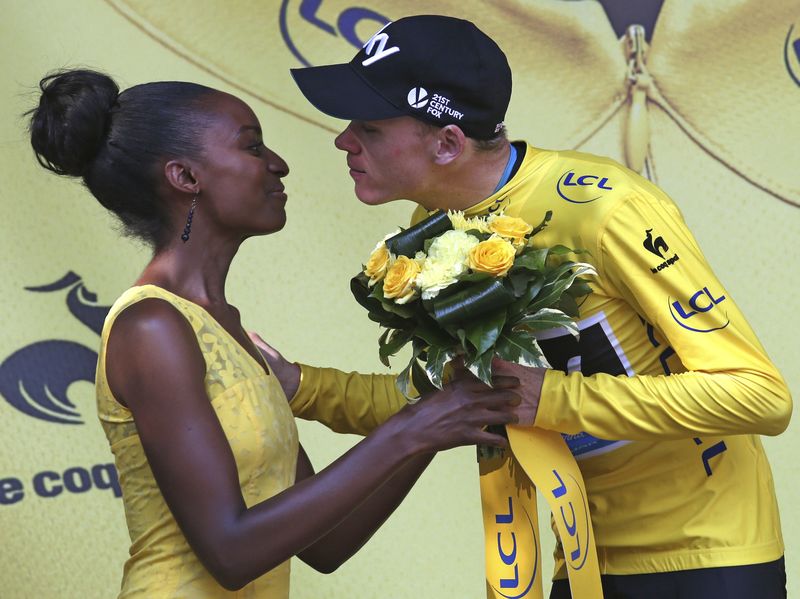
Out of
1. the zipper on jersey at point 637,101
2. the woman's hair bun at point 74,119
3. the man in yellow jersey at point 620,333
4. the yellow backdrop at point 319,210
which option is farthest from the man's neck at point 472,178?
the zipper on jersey at point 637,101

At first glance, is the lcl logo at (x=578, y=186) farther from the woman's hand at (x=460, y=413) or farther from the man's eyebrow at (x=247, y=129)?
the man's eyebrow at (x=247, y=129)

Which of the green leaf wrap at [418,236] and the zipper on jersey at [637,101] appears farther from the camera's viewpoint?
the zipper on jersey at [637,101]

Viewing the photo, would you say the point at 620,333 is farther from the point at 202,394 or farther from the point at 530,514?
the point at 202,394

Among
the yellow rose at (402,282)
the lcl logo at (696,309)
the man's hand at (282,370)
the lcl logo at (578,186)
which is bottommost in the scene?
the man's hand at (282,370)

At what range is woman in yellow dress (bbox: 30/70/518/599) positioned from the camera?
203 cm

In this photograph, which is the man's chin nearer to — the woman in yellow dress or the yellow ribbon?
the woman in yellow dress

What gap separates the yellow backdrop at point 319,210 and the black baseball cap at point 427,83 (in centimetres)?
124

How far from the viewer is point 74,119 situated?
2299 mm

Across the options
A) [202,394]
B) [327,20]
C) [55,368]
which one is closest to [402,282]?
[202,394]

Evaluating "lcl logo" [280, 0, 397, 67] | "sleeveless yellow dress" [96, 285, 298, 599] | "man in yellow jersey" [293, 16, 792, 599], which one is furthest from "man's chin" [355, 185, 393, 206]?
"lcl logo" [280, 0, 397, 67]

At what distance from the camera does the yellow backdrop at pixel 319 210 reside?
334 cm

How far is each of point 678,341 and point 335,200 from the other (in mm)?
1675

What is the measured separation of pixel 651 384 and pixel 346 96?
79 cm

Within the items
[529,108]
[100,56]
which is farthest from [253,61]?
[529,108]
